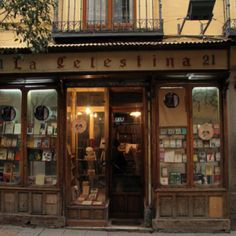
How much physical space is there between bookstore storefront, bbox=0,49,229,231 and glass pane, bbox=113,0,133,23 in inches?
59.2

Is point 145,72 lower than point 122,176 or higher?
higher

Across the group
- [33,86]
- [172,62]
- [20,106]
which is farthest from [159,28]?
[20,106]

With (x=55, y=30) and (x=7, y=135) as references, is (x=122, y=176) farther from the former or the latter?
(x=55, y=30)

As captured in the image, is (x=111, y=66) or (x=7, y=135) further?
(x=7, y=135)

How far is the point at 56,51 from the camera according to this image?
25.0 ft

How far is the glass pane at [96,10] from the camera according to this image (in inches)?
342

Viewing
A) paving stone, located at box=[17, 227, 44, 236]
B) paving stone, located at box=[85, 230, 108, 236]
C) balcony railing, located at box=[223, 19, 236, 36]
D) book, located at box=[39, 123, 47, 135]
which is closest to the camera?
paving stone, located at box=[17, 227, 44, 236]

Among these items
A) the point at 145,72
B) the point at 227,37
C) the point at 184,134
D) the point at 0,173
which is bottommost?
the point at 0,173

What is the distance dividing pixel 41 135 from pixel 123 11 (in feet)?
12.2

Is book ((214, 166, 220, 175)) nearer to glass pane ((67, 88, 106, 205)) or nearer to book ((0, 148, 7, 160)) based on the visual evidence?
glass pane ((67, 88, 106, 205))

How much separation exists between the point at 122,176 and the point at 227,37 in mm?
4281

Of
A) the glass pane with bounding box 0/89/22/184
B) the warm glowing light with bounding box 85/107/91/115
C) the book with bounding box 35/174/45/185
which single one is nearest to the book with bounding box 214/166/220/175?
the warm glowing light with bounding box 85/107/91/115

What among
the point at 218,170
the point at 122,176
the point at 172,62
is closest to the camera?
the point at 172,62

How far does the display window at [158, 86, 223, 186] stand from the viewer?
26.5 feet
